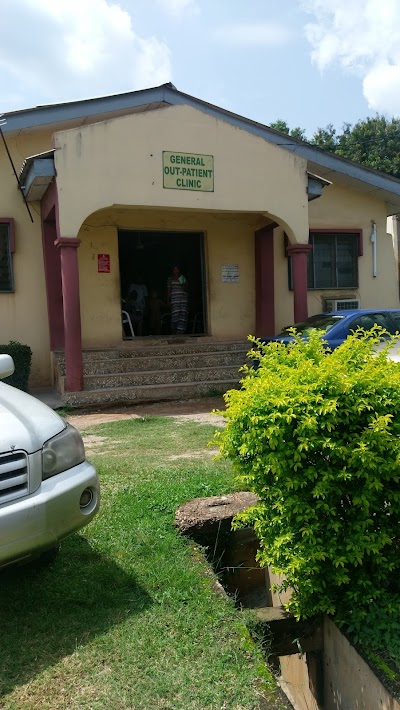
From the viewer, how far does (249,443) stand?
9.11ft

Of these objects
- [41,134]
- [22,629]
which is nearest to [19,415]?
[22,629]

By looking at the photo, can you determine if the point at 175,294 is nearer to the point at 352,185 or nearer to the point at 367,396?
the point at 352,185

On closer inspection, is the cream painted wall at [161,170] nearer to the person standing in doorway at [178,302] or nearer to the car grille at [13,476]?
the person standing in doorway at [178,302]

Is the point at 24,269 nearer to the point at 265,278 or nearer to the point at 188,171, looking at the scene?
the point at 188,171

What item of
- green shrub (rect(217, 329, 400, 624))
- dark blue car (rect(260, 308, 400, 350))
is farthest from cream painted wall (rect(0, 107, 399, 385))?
green shrub (rect(217, 329, 400, 624))

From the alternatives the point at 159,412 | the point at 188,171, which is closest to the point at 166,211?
the point at 188,171

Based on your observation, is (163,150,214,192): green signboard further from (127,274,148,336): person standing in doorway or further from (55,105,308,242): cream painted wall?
(127,274,148,336): person standing in doorway

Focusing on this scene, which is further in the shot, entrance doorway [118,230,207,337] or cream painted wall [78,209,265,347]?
entrance doorway [118,230,207,337]

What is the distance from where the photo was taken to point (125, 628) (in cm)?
263

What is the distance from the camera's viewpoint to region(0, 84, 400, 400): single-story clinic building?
9148 mm

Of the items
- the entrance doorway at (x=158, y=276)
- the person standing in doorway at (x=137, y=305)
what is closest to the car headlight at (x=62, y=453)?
the entrance doorway at (x=158, y=276)

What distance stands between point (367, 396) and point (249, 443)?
645mm

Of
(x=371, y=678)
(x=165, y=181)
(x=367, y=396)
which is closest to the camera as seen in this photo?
(x=371, y=678)

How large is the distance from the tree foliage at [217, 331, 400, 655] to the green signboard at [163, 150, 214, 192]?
742 centimetres
